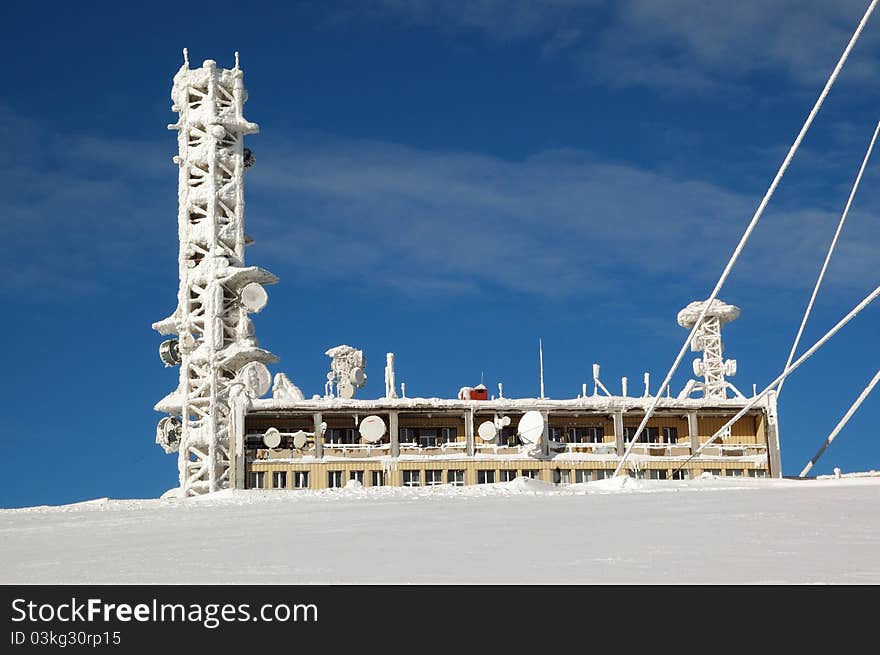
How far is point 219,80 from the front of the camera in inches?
2103

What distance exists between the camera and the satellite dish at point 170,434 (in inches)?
2092

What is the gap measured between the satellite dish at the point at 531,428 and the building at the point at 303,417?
0.07m

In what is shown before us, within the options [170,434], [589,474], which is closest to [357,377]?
[170,434]

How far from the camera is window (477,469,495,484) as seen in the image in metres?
51.7

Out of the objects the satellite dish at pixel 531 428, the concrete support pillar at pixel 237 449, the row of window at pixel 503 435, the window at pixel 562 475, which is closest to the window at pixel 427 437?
the row of window at pixel 503 435

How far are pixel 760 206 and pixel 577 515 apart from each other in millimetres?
15742

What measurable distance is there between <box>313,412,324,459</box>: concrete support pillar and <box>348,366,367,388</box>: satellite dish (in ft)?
14.2

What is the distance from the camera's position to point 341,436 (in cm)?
5278

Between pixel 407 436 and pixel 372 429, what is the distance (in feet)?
10.4

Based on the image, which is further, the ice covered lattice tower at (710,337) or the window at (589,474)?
the ice covered lattice tower at (710,337)

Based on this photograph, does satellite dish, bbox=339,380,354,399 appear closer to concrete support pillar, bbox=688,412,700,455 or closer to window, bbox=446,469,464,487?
window, bbox=446,469,464,487

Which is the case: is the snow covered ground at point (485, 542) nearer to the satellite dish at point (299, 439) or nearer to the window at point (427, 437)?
the satellite dish at point (299, 439)
